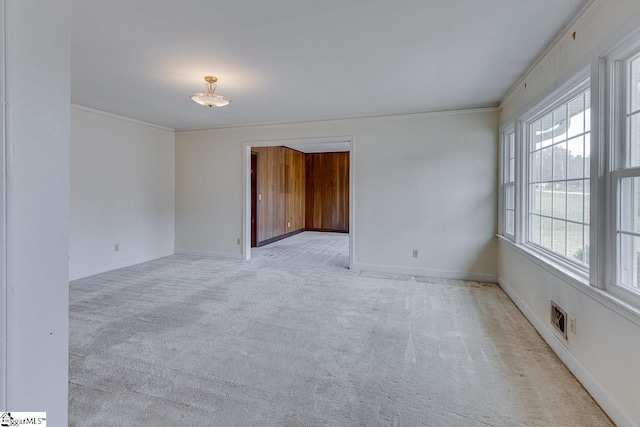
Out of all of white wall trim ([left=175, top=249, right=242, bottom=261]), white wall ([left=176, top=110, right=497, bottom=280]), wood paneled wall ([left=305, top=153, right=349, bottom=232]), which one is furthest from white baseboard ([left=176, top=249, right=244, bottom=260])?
wood paneled wall ([left=305, top=153, right=349, bottom=232])

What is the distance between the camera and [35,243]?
661mm

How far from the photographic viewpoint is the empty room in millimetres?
720

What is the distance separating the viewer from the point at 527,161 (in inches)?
129

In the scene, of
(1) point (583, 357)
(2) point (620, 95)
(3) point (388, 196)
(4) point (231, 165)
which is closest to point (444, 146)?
(3) point (388, 196)

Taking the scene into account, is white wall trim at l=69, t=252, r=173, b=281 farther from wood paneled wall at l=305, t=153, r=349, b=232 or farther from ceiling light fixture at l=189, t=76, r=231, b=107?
wood paneled wall at l=305, t=153, r=349, b=232

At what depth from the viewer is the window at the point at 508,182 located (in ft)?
12.7

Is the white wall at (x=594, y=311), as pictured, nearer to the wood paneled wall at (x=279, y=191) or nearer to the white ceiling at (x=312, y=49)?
the white ceiling at (x=312, y=49)

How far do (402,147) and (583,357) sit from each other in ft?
10.6

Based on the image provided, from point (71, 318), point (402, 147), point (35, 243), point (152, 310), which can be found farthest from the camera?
point (402, 147)

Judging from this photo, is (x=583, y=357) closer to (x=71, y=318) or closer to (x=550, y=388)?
(x=550, y=388)

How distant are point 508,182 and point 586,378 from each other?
2533mm

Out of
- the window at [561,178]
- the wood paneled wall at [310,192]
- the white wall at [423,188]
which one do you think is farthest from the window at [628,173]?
the wood paneled wall at [310,192]

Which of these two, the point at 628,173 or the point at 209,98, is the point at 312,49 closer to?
the point at 209,98

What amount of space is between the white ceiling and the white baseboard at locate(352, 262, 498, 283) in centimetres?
225
